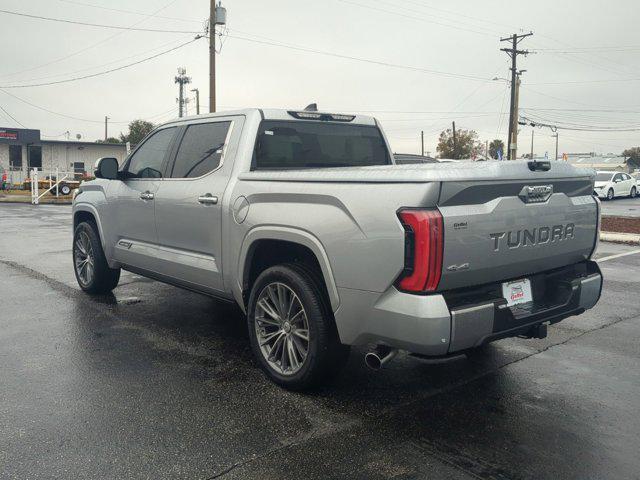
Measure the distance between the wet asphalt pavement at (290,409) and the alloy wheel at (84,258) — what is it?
3.27ft

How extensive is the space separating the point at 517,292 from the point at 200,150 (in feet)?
9.48

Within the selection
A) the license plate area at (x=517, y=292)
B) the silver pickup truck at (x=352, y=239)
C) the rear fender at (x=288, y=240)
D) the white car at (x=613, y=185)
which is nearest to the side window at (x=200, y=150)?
the silver pickup truck at (x=352, y=239)

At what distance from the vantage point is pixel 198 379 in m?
→ 4.20

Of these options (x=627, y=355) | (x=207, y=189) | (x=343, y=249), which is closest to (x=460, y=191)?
(x=343, y=249)

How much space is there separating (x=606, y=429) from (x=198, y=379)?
2.67m

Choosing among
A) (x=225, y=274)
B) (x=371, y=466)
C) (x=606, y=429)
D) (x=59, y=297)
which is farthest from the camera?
(x=59, y=297)

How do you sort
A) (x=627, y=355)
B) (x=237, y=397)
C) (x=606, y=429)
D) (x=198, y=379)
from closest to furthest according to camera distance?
(x=606, y=429) → (x=237, y=397) → (x=198, y=379) → (x=627, y=355)

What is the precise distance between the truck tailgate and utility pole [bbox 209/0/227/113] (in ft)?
74.0

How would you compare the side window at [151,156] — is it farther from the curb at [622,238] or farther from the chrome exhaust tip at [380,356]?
the curb at [622,238]

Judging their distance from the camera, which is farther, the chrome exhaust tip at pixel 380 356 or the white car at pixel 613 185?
the white car at pixel 613 185

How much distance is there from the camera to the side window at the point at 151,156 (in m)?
5.54

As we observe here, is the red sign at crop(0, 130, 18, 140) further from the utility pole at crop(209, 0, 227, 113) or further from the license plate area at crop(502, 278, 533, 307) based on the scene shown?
the license plate area at crop(502, 278, 533, 307)

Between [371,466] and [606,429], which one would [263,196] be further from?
[606,429]

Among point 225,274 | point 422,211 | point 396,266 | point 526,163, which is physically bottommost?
point 225,274
